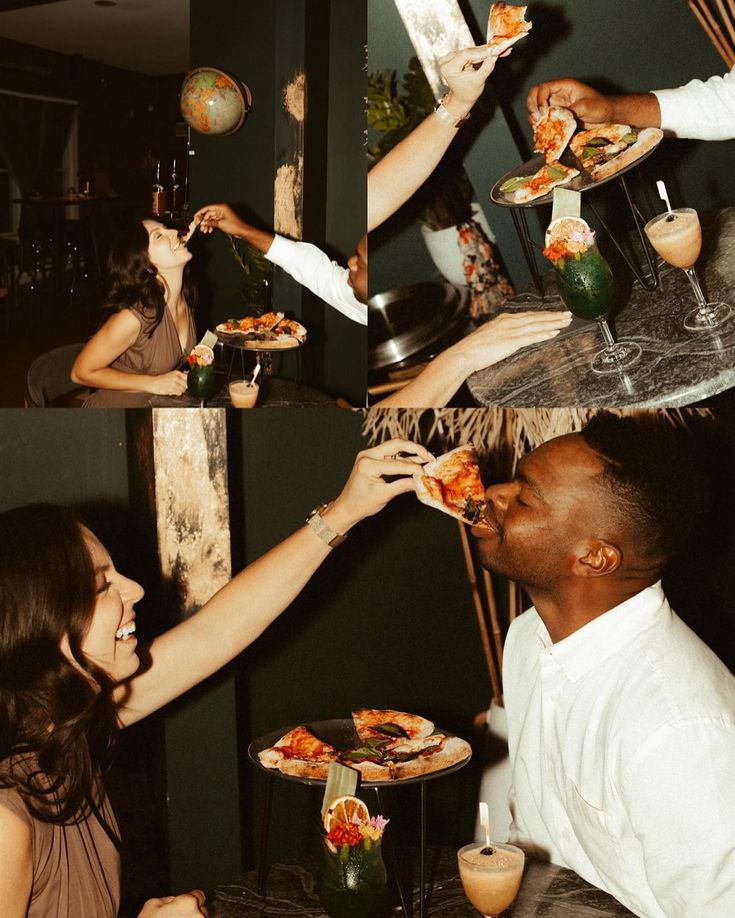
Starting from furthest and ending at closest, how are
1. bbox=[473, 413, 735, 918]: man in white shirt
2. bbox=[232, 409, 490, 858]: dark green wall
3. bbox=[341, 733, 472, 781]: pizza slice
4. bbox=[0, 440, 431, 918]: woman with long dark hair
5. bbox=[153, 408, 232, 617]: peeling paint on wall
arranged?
bbox=[232, 409, 490, 858]: dark green wall < bbox=[153, 408, 232, 617]: peeling paint on wall < bbox=[341, 733, 472, 781]: pizza slice < bbox=[473, 413, 735, 918]: man in white shirt < bbox=[0, 440, 431, 918]: woman with long dark hair

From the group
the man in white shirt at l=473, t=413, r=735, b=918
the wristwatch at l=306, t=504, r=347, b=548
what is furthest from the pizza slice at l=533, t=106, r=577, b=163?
the wristwatch at l=306, t=504, r=347, b=548

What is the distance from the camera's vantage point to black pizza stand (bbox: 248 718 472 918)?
1.99 m

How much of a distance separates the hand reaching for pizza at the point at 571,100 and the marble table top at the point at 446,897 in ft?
5.45

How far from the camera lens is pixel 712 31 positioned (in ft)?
7.56

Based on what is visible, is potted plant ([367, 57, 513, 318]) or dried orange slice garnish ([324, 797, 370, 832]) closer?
dried orange slice garnish ([324, 797, 370, 832])

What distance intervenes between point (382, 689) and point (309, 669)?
22 cm

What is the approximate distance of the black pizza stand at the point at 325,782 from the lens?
1.99m

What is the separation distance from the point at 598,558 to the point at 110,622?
1094 millimetres

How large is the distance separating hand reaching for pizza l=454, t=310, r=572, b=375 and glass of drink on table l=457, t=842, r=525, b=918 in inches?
44.8

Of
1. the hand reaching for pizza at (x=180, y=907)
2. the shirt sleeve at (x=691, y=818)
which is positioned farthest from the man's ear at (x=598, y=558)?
the hand reaching for pizza at (x=180, y=907)

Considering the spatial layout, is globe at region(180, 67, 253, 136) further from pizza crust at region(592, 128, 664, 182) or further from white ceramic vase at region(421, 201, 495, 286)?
pizza crust at region(592, 128, 664, 182)

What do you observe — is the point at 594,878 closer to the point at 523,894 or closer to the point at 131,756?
the point at 523,894

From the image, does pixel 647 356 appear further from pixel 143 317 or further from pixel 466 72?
pixel 143 317

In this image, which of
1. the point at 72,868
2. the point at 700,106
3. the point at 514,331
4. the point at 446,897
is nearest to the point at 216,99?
the point at 514,331
